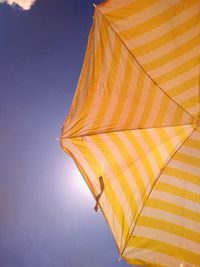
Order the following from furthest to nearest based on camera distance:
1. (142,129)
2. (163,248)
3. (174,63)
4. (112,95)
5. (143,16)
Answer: (142,129) < (163,248) < (112,95) < (174,63) < (143,16)

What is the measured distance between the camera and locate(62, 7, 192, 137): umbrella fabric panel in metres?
2.93

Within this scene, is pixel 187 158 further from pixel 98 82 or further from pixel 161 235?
pixel 98 82

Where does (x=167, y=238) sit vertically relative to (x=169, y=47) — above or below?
below

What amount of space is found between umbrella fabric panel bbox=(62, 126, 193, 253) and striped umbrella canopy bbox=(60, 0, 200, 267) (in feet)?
0.04

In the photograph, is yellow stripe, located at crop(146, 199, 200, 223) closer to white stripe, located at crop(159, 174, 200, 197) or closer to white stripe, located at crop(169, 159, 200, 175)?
white stripe, located at crop(159, 174, 200, 197)

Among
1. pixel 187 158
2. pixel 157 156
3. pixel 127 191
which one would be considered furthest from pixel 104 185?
pixel 187 158

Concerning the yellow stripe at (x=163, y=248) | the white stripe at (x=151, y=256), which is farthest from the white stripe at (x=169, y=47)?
the white stripe at (x=151, y=256)

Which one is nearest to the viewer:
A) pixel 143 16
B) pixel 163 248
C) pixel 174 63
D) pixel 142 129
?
pixel 143 16

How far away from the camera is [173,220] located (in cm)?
A: 324

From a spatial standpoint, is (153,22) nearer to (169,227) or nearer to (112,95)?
(112,95)

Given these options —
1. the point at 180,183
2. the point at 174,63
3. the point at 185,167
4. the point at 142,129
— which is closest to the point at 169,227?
the point at 180,183

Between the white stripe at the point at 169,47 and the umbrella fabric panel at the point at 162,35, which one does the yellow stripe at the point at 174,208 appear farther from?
the white stripe at the point at 169,47

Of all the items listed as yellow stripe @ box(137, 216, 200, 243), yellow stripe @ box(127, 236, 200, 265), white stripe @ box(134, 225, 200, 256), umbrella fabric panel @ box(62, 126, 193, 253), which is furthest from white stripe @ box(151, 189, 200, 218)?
yellow stripe @ box(127, 236, 200, 265)

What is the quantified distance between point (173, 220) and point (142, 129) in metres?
1.05
